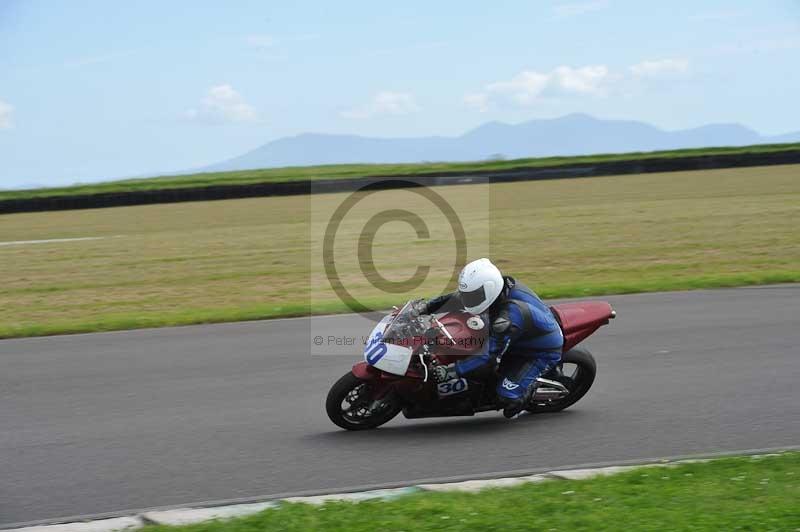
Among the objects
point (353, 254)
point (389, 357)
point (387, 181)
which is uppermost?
point (387, 181)

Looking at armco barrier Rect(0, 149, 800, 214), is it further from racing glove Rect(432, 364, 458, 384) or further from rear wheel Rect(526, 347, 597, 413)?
racing glove Rect(432, 364, 458, 384)

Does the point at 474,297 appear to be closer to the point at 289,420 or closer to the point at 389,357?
the point at 389,357

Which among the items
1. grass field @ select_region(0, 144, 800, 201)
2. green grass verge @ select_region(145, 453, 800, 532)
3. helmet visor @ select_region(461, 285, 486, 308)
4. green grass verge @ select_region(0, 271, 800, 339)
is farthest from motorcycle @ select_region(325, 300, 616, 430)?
grass field @ select_region(0, 144, 800, 201)

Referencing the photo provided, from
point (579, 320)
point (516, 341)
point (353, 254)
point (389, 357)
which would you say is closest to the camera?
point (389, 357)

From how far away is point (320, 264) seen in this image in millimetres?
20188

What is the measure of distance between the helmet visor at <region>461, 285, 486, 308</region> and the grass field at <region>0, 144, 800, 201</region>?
105 feet

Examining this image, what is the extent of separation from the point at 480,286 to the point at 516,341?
0.70 meters

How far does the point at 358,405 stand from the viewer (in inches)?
306

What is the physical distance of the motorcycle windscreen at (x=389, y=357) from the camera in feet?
24.2

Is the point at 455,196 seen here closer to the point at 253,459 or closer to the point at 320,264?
the point at 320,264

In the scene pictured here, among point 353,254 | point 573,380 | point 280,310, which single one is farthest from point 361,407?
point 353,254

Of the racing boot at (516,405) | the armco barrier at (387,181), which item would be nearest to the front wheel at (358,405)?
the racing boot at (516,405)

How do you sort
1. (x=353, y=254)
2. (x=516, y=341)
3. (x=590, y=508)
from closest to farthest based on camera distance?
(x=590, y=508) < (x=516, y=341) < (x=353, y=254)

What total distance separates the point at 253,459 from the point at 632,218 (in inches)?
789
